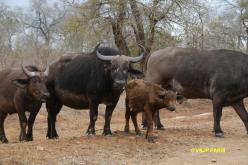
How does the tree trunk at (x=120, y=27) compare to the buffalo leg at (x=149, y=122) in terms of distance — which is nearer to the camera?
the buffalo leg at (x=149, y=122)

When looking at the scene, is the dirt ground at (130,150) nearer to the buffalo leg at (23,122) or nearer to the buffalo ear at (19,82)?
the buffalo leg at (23,122)

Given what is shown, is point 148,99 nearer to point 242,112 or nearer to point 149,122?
point 149,122

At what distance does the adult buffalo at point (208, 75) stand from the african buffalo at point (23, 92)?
11.7 ft

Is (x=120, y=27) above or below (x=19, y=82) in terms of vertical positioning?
above

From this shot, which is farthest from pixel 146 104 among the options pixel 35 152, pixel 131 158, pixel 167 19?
pixel 167 19

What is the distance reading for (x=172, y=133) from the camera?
12633mm

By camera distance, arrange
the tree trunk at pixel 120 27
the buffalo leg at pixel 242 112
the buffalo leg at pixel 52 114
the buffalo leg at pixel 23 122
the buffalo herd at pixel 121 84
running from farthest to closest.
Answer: the tree trunk at pixel 120 27 → the buffalo leg at pixel 242 112 → the buffalo leg at pixel 52 114 → the buffalo leg at pixel 23 122 → the buffalo herd at pixel 121 84

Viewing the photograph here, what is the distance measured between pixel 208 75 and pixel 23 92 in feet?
16.0

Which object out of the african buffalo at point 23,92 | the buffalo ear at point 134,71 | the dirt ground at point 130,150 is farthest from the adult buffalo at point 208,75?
the african buffalo at point 23,92

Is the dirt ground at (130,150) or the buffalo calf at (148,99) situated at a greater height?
the buffalo calf at (148,99)

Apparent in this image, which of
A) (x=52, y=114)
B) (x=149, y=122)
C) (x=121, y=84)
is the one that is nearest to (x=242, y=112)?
(x=149, y=122)

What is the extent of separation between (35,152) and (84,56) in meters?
3.34

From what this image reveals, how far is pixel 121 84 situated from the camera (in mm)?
10516

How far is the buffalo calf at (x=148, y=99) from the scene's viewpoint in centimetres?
1070
